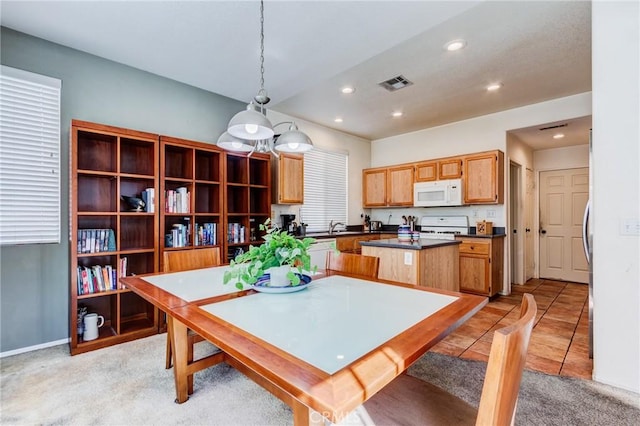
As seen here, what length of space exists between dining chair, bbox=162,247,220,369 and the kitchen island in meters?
1.62

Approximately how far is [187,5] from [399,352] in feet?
8.82

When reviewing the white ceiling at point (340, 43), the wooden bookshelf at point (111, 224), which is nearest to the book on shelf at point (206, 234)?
the wooden bookshelf at point (111, 224)

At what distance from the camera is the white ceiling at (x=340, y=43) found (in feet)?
7.59

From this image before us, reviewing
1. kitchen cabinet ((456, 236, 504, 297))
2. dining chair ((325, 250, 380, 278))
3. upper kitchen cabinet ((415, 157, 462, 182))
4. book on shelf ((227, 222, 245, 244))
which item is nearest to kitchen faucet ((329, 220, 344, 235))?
upper kitchen cabinet ((415, 157, 462, 182))

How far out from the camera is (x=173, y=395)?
196cm

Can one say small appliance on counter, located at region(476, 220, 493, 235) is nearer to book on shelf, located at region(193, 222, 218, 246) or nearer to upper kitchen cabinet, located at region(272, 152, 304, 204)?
upper kitchen cabinet, located at region(272, 152, 304, 204)

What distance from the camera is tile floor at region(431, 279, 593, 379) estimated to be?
242 cm

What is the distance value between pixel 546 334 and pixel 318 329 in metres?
3.09

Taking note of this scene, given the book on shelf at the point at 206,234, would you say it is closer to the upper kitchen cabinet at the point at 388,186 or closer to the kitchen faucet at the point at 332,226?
the kitchen faucet at the point at 332,226

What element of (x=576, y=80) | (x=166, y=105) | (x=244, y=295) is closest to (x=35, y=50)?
(x=166, y=105)

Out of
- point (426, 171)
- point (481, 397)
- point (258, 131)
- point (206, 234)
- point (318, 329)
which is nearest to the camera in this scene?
point (481, 397)

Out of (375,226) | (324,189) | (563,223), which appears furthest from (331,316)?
(563,223)

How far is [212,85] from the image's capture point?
3.64 meters

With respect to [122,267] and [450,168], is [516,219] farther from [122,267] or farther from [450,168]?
[122,267]
